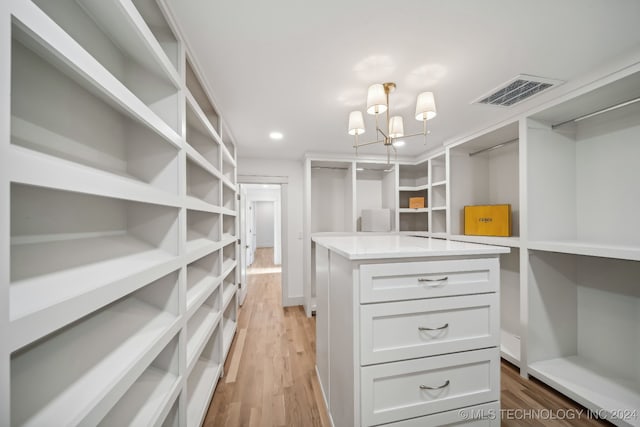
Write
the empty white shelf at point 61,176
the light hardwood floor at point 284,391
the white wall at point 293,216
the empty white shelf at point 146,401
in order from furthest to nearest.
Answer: the white wall at point 293,216
the light hardwood floor at point 284,391
the empty white shelf at point 146,401
the empty white shelf at point 61,176

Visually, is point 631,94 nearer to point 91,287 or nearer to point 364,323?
point 364,323

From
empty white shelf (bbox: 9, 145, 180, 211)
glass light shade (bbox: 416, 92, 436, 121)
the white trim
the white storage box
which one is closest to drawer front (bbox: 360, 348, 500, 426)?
empty white shelf (bbox: 9, 145, 180, 211)

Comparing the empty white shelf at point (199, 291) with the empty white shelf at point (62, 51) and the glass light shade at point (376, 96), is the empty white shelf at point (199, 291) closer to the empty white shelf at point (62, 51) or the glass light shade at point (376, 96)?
the empty white shelf at point (62, 51)

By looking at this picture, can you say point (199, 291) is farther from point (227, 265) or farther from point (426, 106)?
point (426, 106)

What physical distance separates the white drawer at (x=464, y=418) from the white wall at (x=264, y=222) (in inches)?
390

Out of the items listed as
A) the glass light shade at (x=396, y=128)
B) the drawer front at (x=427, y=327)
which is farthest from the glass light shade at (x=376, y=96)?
the drawer front at (x=427, y=327)

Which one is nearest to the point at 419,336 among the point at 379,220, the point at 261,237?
the point at 379,220

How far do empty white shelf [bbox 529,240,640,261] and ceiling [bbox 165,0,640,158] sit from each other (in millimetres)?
1111

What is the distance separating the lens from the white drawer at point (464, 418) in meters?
1.13

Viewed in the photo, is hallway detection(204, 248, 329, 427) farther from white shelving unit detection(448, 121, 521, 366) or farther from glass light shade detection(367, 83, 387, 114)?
glass light shade detection(367, 83, 387, 114)

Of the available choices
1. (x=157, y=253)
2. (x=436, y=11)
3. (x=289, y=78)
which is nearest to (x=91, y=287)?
(x=157, y=253)

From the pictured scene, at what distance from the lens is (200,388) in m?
1.68

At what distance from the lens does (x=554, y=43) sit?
4.29 feet

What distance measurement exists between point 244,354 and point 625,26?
347 centimetres
